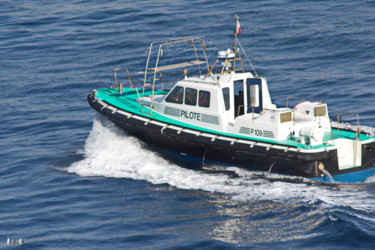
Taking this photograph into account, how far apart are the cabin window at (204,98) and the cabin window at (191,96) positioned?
0.57 feet

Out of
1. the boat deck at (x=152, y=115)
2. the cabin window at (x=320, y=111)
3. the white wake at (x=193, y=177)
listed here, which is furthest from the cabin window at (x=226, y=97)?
the cabin window at (x=320, y=111)

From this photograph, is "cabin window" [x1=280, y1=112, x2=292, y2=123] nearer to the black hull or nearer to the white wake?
the black hull

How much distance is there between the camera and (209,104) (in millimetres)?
17391

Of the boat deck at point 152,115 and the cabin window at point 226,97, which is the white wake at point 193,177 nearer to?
the boat deck at point 152,115

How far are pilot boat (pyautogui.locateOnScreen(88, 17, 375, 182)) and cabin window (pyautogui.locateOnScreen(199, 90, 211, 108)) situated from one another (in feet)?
0.09

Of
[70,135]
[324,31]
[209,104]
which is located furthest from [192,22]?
[209,104]

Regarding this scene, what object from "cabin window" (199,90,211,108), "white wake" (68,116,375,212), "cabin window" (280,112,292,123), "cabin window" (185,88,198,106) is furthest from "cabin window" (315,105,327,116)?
"cabin window" (185,88,198,106)

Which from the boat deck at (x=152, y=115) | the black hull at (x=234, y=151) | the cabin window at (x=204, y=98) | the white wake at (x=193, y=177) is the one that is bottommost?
the white wake at (x=193, y=177)

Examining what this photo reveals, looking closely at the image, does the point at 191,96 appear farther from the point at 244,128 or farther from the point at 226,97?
the point at 244,128

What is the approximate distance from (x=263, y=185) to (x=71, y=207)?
4716mm

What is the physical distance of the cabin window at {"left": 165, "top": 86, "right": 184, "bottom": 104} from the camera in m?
18.0

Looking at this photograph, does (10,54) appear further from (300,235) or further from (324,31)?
(300,235)

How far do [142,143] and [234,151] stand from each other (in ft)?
10.5

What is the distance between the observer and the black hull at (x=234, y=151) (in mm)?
15844
